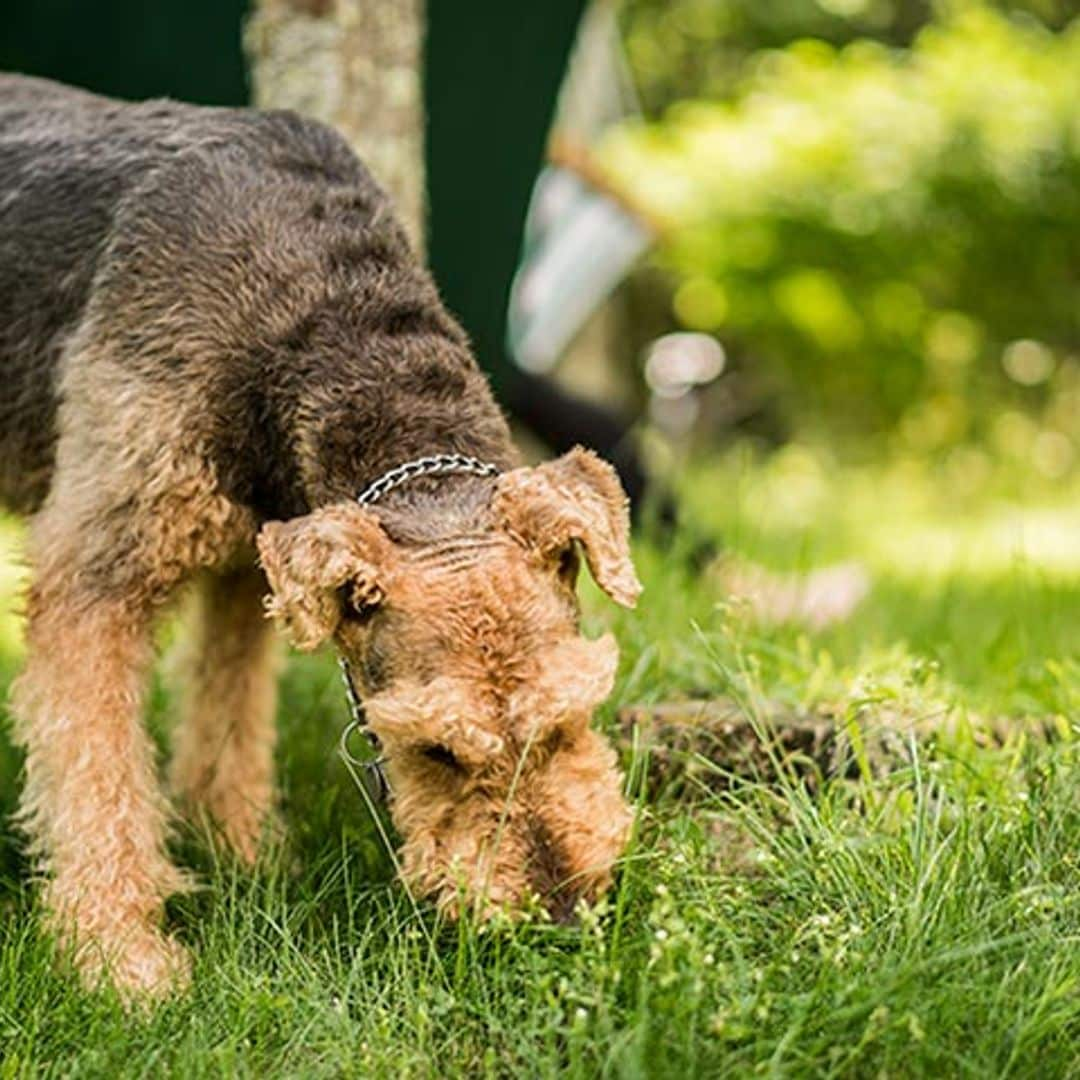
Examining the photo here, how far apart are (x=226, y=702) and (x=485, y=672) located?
1.68 meters

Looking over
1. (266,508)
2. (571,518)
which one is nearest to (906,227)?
(266,508)

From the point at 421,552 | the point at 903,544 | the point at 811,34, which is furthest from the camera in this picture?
the point at 811,34

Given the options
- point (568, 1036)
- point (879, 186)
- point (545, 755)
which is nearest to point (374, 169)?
point (545, 755)

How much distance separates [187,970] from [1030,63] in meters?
10.9

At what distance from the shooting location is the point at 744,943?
3.35m

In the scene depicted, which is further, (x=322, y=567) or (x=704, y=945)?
(x=322, y=567)

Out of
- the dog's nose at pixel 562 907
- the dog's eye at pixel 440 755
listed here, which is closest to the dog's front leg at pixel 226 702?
the dog's eye at pixel 440 755

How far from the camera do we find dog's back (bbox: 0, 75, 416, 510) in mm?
4125

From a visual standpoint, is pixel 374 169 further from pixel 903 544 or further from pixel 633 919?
pixel 903 544

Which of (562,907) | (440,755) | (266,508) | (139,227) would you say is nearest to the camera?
(562,907)

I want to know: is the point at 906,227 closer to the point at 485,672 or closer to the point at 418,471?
the point at 418,471

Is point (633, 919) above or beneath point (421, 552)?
beneath

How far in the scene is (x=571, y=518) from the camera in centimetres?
361

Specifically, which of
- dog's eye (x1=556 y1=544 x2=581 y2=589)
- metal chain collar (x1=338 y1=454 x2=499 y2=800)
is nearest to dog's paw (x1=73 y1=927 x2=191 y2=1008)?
metal chain collar (x1=338 y1=454 x2=499 y2=800)
